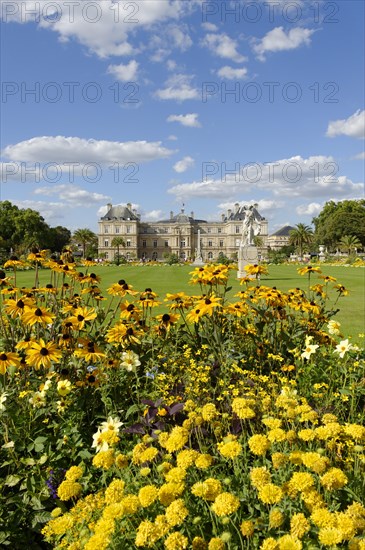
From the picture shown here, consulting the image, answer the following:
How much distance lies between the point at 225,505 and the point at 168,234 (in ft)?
374

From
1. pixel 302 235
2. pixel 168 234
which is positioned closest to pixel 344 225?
pixel 302 235

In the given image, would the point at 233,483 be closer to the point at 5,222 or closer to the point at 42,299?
the point at 42,299

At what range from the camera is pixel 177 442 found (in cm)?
193

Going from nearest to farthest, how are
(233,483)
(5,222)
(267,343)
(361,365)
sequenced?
(233,483) → (361,365) → (267,343) → (5,222)

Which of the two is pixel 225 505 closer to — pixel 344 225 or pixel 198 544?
pixel 198 544

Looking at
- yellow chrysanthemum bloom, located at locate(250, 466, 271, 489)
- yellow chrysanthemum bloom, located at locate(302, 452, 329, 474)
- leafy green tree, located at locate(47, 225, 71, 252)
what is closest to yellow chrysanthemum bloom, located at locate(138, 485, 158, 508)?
yellow chrysanthemum bloom, located at locate(250, 466, 271, 489)

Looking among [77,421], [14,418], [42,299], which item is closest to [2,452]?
[14,418]

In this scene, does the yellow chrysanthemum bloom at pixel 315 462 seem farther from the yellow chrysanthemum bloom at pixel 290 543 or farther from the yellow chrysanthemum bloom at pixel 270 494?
the yellow chrysanthemum bloom at pixel 290 543

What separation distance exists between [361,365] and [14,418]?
3.40 meters

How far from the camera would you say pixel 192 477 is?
7.10 ft

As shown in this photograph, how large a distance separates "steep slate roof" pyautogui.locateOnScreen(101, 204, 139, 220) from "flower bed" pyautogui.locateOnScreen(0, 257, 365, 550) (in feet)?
353

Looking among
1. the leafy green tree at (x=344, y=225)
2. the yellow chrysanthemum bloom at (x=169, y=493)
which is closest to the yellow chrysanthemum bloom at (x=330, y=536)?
the yellow chrysanthemum bloom at (x=169, y=493)

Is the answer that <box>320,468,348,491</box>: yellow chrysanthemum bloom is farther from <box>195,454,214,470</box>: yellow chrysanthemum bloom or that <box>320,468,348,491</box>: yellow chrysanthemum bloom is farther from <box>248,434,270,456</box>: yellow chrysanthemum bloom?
<box>195,454,214,470</box>: yellow chrysanthemum bloom

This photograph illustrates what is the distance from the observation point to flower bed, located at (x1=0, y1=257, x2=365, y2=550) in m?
1.65
